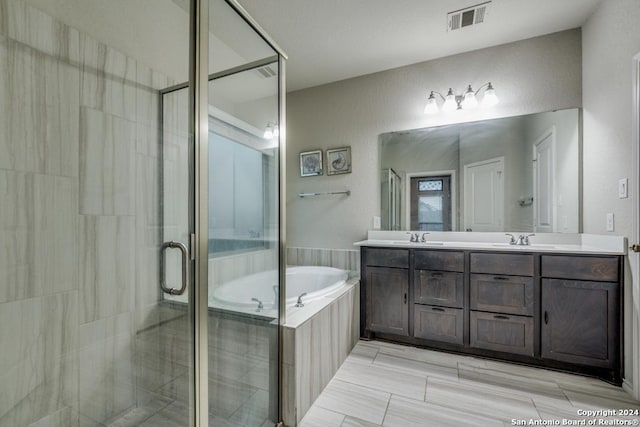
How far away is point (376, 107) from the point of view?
284cm

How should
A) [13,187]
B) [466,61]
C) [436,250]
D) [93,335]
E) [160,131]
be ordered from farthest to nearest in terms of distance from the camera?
[466,61] → [436,250] → [160,131] → [93,335] → [13,187]

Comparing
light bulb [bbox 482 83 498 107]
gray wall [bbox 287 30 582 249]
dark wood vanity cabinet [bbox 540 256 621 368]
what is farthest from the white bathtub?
light bulb [bbox 482 83 498 107]

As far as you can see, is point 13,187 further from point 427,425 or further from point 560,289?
point 560,289

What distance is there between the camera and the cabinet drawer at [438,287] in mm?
2135

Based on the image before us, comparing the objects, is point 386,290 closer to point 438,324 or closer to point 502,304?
point 438,324

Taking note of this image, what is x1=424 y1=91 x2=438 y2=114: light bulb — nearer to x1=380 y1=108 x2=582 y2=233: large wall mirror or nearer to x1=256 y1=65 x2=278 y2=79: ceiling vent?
x1=380 y1=108 x2=582 y2=233: large wall mirror

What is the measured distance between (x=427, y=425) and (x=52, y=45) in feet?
7.73

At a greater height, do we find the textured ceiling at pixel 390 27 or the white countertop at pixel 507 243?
the textured ceiling at pixel 390 27

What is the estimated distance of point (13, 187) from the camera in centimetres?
101

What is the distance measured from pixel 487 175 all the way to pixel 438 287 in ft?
3.54

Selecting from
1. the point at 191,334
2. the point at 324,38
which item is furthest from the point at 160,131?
the point at 324,38

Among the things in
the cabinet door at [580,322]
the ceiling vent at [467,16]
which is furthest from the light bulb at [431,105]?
the cabinet door at [580,322]

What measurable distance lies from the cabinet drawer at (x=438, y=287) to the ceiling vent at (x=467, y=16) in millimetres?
1871

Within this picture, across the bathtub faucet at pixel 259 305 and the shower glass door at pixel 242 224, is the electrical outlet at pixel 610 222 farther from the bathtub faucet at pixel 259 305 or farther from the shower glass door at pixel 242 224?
the bathtub faucet at pixel 259 305
